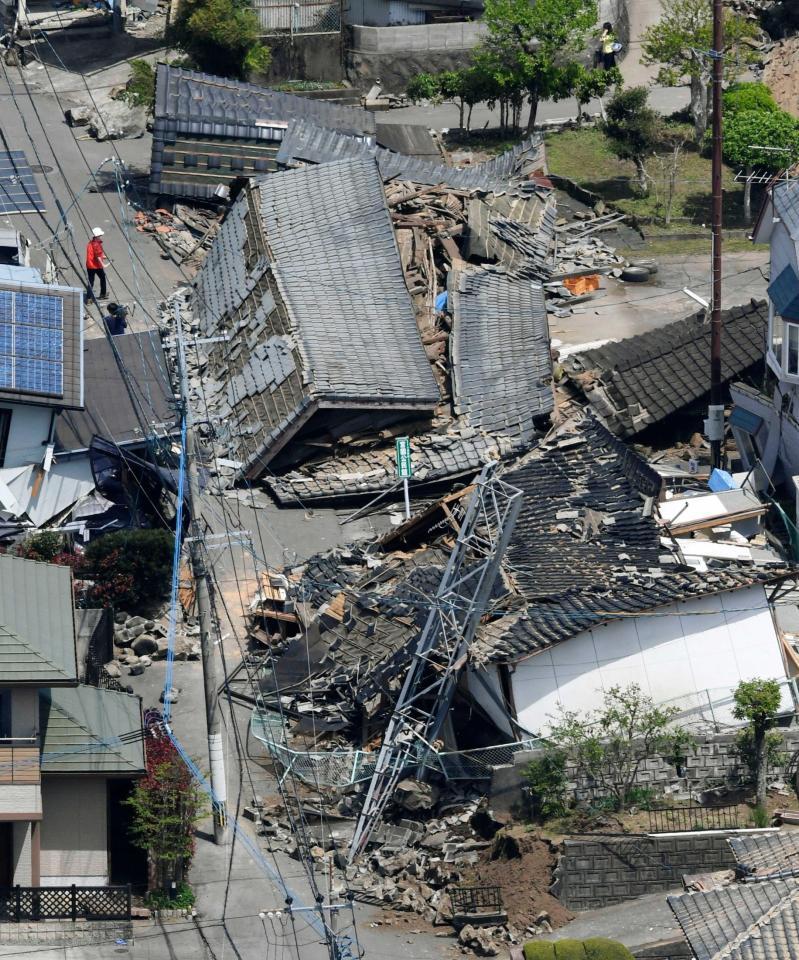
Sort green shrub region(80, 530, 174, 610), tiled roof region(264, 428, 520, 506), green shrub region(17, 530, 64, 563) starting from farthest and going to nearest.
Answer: tiled roof region(264, 428, 520, 506)
green shrub region(17, 530, 64, 563)
green shrub region(80, 530, 174, 610)

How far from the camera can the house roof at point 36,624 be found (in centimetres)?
3475

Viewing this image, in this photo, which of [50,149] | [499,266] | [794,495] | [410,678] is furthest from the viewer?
[50,149]

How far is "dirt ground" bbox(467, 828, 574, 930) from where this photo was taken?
34906 millimetres

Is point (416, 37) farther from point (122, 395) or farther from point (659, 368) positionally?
point (122, 395)

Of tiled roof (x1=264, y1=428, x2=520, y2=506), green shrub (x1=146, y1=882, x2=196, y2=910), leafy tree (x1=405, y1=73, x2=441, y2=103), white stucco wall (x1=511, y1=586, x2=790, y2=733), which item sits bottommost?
green shrub (x1=146, y1=882, x2=196, y2=910)

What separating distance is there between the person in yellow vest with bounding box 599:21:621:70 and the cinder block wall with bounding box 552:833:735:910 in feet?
127

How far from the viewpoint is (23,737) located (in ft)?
115

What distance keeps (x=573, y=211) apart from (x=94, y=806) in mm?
30052

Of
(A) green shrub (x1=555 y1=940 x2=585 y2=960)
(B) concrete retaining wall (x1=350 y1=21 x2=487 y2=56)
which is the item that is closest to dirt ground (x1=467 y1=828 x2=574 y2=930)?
(A) green shrub (x1=555 y1=940 x2=585 y2=960)

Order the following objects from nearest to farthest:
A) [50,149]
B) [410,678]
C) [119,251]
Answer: [410,678] < [119,251] < [50,149]

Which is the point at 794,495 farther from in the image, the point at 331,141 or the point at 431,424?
the point at 331,141

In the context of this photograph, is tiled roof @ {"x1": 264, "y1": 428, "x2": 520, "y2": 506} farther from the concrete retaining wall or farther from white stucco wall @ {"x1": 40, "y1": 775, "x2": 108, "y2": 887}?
the concrete retaining wall

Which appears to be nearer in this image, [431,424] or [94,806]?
[94,806]

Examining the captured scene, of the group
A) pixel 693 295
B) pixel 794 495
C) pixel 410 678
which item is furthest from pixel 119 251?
pixel 410 678
